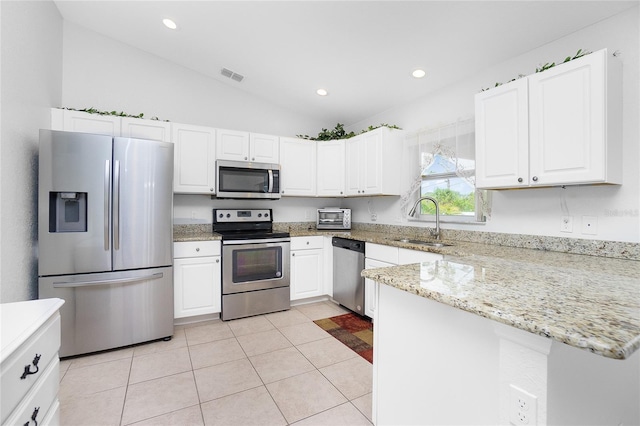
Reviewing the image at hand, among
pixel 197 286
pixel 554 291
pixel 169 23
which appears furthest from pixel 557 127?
pixel 169 23

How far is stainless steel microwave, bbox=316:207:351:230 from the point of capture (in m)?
3.85

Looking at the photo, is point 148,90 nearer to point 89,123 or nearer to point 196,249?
point 89,123

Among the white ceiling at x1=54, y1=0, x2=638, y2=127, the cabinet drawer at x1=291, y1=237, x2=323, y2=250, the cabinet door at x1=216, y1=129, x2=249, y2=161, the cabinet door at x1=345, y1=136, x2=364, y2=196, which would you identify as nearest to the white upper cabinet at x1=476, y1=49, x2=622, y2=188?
the white ceiling at x1=54, y1=0, x2=638, y2=127

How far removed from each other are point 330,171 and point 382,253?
59.2 inches

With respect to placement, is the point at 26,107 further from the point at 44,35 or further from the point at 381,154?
the point at 381,154

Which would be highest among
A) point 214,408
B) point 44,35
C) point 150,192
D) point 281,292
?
point 44,35

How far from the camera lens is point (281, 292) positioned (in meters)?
3.29

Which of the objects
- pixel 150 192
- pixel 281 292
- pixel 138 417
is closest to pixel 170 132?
pixel 150 192

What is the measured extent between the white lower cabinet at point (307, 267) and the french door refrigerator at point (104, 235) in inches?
53.6

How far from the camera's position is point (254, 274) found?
10.3ft

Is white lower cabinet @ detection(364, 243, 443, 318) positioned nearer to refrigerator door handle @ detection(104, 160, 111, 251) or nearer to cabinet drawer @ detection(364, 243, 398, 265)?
cabinet drawer @ detection(364, 243, 398, 265)

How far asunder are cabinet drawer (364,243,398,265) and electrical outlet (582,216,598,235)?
133cm

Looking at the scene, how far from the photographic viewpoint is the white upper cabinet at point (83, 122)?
263 cm

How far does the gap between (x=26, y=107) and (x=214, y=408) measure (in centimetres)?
259
